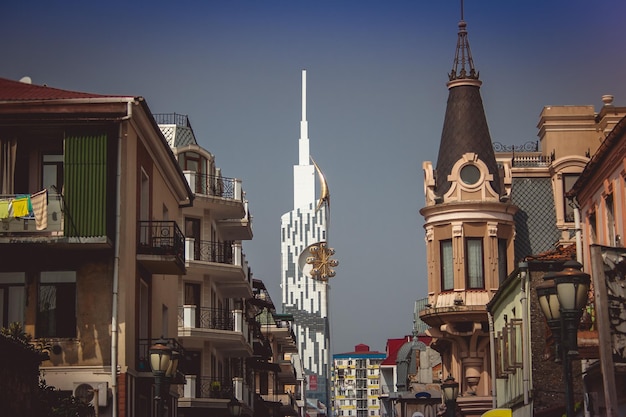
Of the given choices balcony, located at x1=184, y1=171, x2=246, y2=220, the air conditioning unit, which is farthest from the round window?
the air conditioning unit

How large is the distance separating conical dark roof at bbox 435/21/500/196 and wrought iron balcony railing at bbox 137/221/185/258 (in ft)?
60.7

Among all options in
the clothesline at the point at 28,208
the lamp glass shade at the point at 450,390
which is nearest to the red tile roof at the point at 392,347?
the lamp glass shade at the point at 450,390

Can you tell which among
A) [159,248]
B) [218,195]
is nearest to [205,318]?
[218,195]

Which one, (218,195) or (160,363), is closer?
(160,363)

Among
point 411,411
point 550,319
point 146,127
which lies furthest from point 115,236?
point 411,411

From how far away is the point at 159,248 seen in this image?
116 ft

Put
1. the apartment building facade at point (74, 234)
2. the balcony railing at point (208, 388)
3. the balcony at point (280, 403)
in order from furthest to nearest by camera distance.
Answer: the balcony at point (280, 403) < the balcony railing at point (208, 388) < the apartment building facade at point (74, 234)

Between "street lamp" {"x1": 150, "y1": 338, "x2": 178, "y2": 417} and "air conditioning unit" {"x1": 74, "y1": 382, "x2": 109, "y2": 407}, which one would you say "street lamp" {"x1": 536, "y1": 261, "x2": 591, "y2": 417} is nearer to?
"street lamp" {"x1": 150, "y1": 338, "x2": 178, "y2": 417}

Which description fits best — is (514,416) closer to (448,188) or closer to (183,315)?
(448,188)

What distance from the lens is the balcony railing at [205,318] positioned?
5328cm

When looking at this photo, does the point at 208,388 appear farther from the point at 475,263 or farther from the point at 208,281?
the point at 475,263

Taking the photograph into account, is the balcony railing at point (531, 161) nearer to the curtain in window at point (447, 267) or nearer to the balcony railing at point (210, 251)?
the curtain in window at point (447, 267)

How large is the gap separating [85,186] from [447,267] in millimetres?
22941

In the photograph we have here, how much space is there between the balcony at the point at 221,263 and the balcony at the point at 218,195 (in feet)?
4.58
